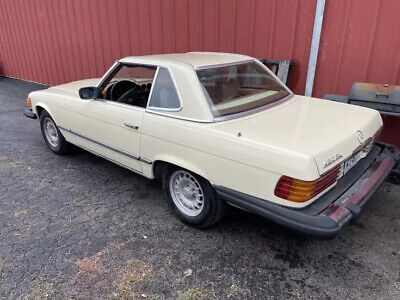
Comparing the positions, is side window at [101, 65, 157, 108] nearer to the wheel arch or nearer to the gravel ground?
the gravel ground

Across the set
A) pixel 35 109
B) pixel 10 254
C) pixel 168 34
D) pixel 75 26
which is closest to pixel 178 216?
pixel 10 254

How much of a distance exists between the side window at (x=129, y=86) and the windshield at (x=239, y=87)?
746 millimetres

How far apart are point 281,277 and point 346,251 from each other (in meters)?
0.69

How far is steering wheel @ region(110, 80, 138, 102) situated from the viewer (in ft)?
12.3

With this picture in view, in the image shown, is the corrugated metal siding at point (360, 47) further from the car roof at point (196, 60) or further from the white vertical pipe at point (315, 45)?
the car roof at point (196, 60)

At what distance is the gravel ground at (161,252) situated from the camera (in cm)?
248

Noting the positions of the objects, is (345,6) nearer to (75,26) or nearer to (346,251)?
(346,251)

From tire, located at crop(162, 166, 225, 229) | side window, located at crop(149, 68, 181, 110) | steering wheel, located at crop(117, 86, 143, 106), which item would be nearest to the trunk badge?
tire, located at crop(162, 166, 225, 229)

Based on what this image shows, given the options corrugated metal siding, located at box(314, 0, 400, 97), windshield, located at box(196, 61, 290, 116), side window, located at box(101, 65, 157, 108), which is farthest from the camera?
corrugated metal siding, located at box(314, 0, 400, 97)

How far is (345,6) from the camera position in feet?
13.9

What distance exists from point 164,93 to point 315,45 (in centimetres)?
257

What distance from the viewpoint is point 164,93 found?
120 inches

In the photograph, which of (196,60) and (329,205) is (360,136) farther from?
(196,60)

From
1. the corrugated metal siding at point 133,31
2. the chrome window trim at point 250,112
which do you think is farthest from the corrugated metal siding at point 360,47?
the chrome window trim at point 250,112
